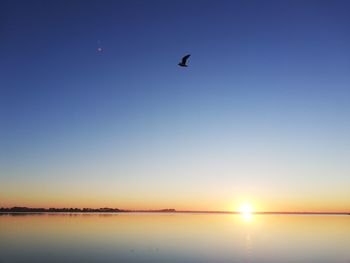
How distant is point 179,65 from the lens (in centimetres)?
2772

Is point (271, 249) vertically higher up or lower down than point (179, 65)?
lower down

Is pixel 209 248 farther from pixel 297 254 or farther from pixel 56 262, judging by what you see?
pixel 56 262

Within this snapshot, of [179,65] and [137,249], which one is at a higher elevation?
[179,65]

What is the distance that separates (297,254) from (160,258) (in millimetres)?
15076

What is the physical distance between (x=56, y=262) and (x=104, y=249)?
405 inches

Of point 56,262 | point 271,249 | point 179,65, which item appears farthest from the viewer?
point 271,249

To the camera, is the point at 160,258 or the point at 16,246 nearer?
the point at 160,258

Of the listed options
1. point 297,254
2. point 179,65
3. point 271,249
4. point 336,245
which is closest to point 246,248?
point 271,249

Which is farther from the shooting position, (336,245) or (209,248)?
(336,245)

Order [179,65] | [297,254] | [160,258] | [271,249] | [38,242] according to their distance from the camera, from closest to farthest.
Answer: [179,65] < [160,258] < [297,254] < [271,249] < [38,242]

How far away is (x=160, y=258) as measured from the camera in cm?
4181

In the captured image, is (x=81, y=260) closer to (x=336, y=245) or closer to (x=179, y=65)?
(x=179, y=65)

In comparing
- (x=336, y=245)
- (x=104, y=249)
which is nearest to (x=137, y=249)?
(x=104, y=249)

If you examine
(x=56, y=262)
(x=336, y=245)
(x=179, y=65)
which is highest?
(x=179, y=65)
